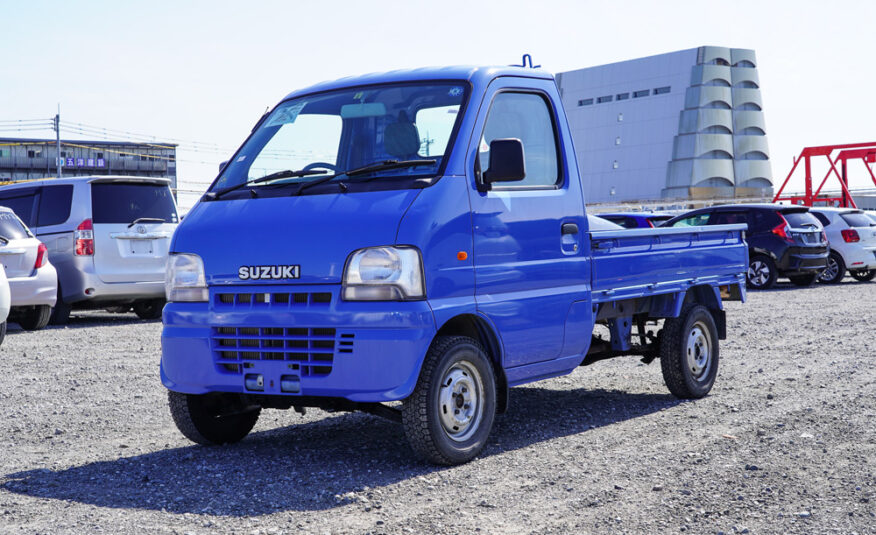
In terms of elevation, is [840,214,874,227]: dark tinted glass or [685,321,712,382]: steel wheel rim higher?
[840,214,874,227]: dark tinted glass

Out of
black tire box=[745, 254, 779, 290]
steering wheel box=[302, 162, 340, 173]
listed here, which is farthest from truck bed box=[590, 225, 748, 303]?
black tire box=[745, 254, 779, 290]

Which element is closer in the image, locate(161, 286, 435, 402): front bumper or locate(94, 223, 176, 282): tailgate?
locate(161, 286, 435, 402): front bumper

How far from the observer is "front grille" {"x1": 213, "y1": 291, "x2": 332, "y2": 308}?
5262 millimetres

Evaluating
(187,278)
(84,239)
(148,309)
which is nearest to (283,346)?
(187,278)

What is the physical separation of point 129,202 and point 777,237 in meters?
12.8

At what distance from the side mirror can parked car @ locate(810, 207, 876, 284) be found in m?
18.6

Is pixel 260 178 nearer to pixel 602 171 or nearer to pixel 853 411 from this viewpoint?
pixel 853 411

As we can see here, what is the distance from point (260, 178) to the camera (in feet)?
19.6

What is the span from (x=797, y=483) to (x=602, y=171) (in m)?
86.1

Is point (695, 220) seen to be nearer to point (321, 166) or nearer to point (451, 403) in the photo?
point (321, 166)

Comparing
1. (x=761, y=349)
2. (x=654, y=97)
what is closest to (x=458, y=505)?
(x=761, y=349)

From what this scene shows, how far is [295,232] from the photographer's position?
5336 millimetres

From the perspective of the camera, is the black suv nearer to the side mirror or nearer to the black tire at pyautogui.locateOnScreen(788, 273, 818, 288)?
the black tire at pyautogui.locateOnScreen(788, 273, 818, 288)

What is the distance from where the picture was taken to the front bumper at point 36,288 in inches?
503
